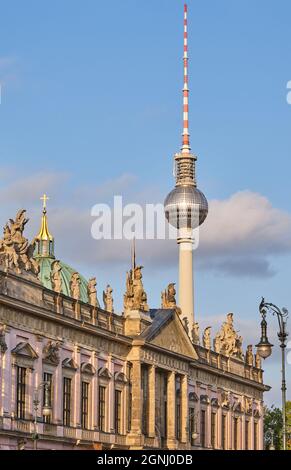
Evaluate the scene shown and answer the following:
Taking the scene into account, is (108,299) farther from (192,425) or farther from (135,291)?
(192,425)

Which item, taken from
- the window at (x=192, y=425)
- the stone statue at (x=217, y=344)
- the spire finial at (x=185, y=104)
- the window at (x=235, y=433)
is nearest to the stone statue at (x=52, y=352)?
the window at (x=192, y=425)

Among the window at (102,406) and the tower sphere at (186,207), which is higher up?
the tower sphere at (186,207)

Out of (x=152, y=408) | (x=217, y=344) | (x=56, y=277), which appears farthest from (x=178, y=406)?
(x=56, y=277)

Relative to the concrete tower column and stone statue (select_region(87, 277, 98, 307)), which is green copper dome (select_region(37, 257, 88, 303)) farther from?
the concrete tower column

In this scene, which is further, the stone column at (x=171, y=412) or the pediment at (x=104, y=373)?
the stone column at (x=171, y=412)

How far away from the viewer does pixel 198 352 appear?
4542 inches

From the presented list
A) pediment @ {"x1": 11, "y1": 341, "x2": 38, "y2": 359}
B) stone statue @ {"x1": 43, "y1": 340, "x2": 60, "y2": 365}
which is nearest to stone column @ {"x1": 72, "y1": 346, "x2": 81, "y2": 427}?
stone statue @ {"x1": 43, "y1": 340, "x2": 60, "y2": 365}

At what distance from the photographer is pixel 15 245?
255 ft

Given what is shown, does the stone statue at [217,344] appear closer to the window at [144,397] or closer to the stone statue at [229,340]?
the stone statue at [229,340]

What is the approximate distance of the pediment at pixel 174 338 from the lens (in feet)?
335

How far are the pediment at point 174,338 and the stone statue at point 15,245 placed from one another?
23.5 meters

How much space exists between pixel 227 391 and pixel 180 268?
55349 mm
